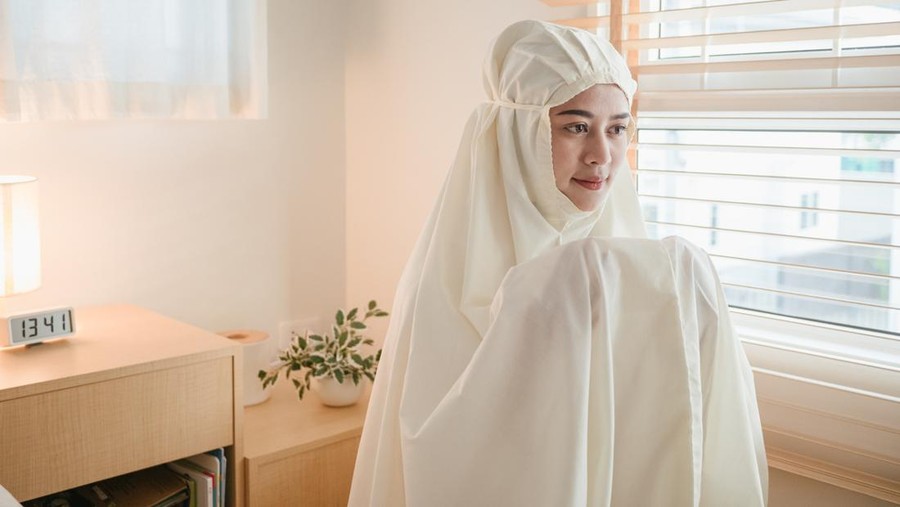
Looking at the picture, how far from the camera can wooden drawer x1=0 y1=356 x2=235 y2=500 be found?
163 cm

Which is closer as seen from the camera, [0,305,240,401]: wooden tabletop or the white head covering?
the white head covering

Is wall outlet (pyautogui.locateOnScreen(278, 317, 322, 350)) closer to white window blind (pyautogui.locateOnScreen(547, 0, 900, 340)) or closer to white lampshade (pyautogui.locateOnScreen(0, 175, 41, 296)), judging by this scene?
white lampshade (pyautogui.locateOnScreen(0, 175, 41, 296))

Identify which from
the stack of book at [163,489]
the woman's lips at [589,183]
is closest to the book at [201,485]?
Answer: the stack of book at [163,489]

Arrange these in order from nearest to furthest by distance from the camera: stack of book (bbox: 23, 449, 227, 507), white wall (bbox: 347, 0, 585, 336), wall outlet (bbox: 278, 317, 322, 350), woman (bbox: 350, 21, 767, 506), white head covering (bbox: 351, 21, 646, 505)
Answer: woman (bbox: 350, 21, 767, 506), white head covering (bbox: 351, 21, 646, 505), stack of book (bbox: 23, 449, 227, 507), white wall (bbox: 347, 0, 585, 336), wall outlet (bbox: 278, 317, 322, 350)

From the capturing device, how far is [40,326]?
1867 mm

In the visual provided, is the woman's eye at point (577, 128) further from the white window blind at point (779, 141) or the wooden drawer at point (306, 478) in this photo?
the wooden drawer at point (306, 478)

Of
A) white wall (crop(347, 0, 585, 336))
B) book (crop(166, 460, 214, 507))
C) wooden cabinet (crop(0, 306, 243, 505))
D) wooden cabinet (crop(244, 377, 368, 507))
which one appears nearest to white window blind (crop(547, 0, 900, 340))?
white wall (crop(347, 0, 585, 336))

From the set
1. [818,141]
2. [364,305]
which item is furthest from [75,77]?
[818,141]

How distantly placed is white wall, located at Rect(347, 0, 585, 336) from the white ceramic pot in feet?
1.48

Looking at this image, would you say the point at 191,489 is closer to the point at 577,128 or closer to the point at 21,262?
the point at 21,262

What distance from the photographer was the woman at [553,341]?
118 cm

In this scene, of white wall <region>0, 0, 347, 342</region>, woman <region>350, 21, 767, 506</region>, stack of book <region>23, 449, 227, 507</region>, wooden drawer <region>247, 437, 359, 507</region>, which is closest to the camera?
woman <region>350, 21, 767, 506</region>

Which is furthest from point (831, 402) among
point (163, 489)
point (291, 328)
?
point (291, 328)

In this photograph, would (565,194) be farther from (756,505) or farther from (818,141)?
(818,141)
